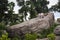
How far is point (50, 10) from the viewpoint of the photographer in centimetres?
2667

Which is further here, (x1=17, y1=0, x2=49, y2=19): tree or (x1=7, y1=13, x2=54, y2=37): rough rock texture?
(x1=17, y1=0, x2=49, y2=19): tree

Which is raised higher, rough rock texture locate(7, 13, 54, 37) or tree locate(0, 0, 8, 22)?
tree locate(0, 0, 8, 22)

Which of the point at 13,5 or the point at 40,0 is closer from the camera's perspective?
the point at 13,5

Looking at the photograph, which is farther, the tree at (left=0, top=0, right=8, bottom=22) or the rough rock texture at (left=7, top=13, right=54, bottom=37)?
the tree at (left=0, top=0, right=8, bottom=22)

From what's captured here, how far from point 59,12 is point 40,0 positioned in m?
2.77

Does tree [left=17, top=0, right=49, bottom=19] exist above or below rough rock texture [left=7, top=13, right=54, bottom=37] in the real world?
above

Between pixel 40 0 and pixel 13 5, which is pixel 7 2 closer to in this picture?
pixel 13 5

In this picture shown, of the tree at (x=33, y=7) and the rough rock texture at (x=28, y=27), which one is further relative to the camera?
the tree at (x=33, y=7)

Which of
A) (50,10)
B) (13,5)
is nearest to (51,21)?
(50,10)

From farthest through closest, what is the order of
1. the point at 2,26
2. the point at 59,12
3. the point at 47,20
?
the point at 59,12 → the point at 47,20 → the point at 2,26

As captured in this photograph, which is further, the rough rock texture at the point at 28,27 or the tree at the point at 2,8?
the tree at the point at 2,8

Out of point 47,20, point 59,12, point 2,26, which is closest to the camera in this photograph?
point 2,26

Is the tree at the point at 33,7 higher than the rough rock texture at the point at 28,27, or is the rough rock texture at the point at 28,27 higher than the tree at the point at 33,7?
the tree at the point at 33,7

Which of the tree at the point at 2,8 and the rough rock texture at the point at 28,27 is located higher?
the tree at the point at 2,8
